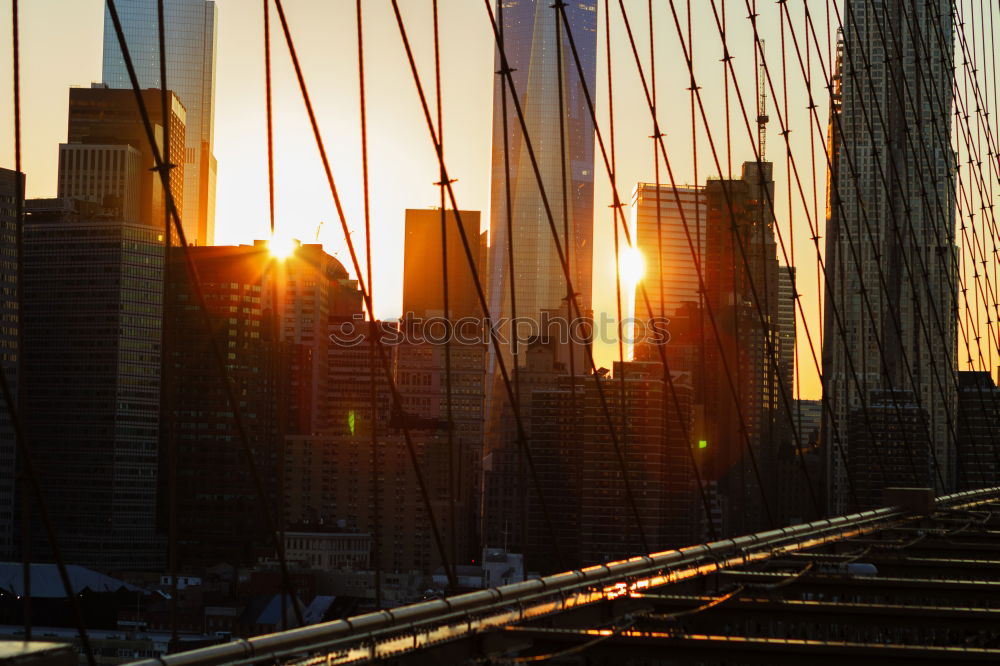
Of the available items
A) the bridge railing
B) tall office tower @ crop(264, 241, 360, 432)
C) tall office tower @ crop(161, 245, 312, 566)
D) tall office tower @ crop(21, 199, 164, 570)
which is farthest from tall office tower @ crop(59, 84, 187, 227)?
the bridge railing

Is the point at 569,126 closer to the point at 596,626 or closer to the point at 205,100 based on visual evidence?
the point at 205,100

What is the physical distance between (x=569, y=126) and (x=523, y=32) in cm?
1251

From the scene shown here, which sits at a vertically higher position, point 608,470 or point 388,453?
point 388,453

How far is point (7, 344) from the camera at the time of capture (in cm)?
6512

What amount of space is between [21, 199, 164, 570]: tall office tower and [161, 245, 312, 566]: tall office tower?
311cm

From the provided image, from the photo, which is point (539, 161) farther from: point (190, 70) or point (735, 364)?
point (735, 364)

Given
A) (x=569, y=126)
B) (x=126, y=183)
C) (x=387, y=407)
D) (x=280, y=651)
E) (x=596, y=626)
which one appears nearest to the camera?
(x=280, y=651)

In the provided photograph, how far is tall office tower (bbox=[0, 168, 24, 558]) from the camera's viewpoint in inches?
2479

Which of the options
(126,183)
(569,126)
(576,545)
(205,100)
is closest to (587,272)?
(569,126)

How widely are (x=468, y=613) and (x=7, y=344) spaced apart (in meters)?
64.2

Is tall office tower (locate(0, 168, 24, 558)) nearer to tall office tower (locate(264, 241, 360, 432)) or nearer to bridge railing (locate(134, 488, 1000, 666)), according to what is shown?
tall office tower (locate(264, 241, 360, 432))

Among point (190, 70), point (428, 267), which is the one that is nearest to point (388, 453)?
point (428, 267)

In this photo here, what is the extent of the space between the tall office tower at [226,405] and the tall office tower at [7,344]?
7001mm

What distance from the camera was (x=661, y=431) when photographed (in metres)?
67.4
